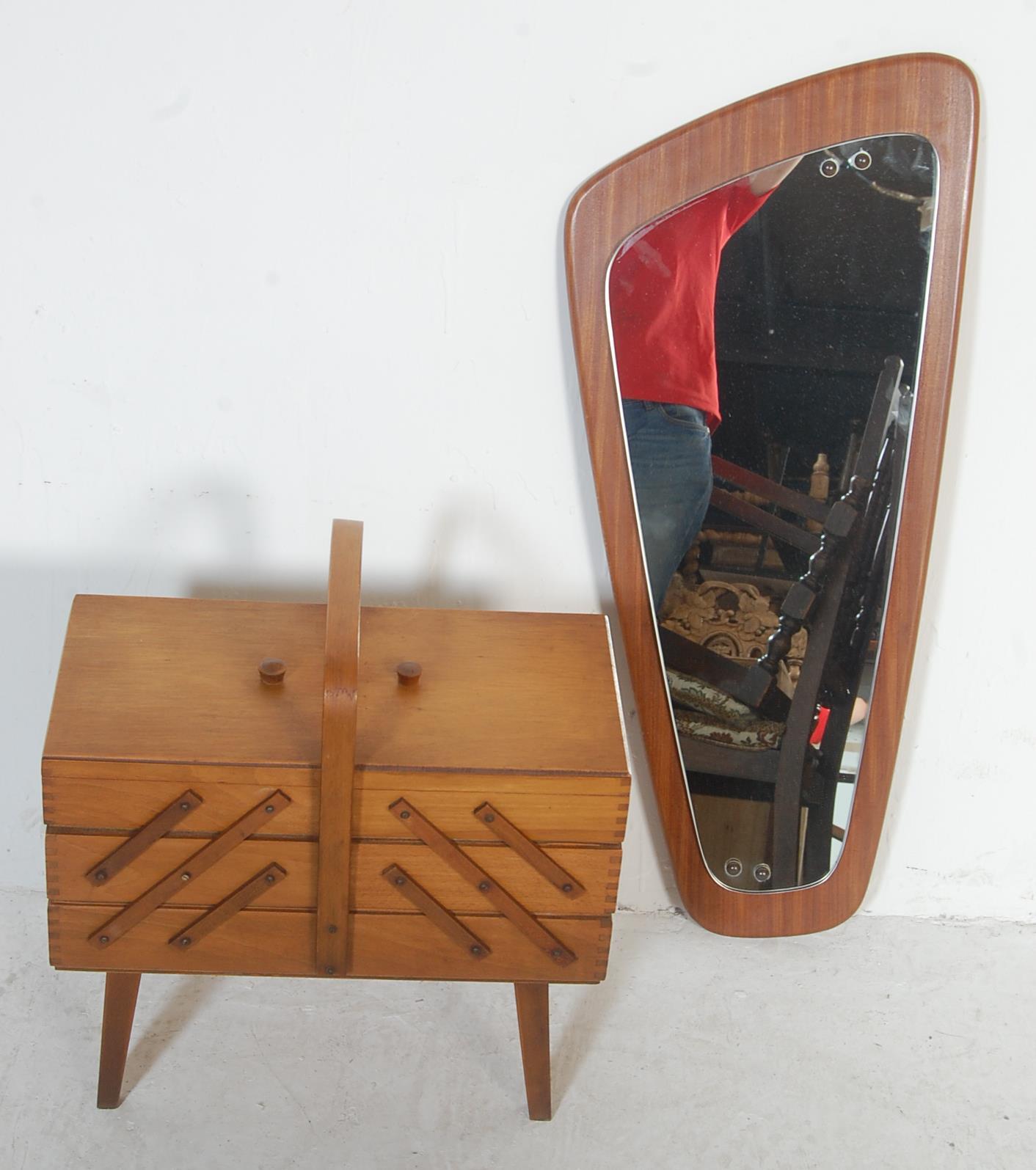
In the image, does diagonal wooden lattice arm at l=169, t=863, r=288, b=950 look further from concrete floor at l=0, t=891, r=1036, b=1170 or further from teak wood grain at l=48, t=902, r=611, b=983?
concrete floor at l=0, t=891, r=1036, b=1170

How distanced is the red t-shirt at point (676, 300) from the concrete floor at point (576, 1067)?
2.68ft

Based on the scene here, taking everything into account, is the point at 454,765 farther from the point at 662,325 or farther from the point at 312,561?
the point at 662,325

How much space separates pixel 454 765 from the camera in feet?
4.08

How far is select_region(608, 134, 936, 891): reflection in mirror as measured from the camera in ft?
4.68

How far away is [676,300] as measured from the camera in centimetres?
146

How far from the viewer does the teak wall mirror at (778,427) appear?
141 centimetres

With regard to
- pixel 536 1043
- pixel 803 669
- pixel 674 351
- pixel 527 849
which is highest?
pixel 674 351

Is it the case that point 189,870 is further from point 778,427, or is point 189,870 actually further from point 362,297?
point 778,427

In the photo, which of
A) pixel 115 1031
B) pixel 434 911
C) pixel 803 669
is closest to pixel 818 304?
pixel 803 669

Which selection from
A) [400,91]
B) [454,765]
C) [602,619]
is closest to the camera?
[454,765]

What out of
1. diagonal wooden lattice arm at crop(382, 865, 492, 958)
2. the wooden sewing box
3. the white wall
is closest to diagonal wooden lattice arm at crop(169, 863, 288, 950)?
the wooden sewing box

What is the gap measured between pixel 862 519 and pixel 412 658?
60cm

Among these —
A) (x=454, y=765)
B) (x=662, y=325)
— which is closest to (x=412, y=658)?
(x=454, y=765)

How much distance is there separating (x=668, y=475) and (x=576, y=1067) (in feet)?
2.55
